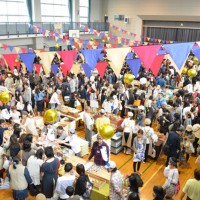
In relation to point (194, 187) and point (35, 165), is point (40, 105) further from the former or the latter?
point (194, 187)

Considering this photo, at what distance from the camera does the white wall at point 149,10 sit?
66.9 feet

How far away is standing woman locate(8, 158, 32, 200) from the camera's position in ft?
14.3

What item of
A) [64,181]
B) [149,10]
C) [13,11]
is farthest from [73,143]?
[149,10]

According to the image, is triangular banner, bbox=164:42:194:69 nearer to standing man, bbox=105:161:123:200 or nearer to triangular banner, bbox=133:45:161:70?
triangular banner, bbox=133:45:161:70

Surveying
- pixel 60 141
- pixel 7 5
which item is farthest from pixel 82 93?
pixel 7 5

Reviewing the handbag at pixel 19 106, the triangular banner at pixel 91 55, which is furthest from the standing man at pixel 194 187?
the handbag at pixel 19 106

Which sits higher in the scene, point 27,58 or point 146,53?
point 146,53

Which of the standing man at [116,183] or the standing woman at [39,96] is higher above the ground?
the standing woman at [39,96]

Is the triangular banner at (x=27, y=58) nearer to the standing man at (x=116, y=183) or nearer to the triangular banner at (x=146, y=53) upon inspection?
the triangular banner at (x=146, y=53)

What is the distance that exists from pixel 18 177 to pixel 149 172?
11.1 feet

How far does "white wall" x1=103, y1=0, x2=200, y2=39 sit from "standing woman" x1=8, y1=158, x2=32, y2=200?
1973cm

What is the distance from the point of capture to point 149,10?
22766 mm

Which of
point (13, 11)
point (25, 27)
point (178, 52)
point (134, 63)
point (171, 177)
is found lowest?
point (171, 177)

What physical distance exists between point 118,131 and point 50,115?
8.15ft
